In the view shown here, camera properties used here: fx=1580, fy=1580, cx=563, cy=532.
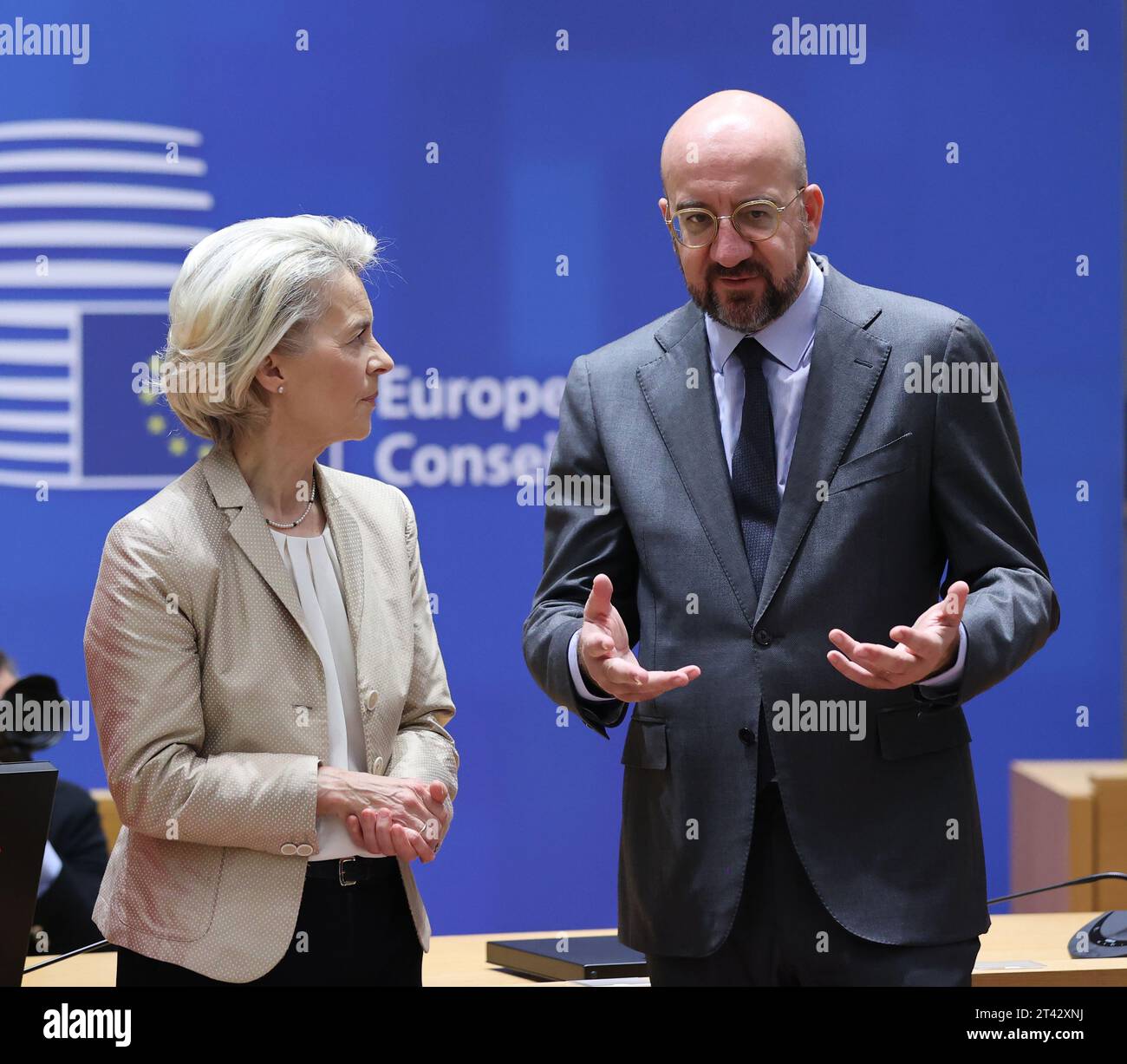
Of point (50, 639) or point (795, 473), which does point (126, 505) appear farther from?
point (795, 473)

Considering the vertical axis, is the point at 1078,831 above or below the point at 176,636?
below

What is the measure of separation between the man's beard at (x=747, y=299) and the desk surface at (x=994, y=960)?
114 centimetres

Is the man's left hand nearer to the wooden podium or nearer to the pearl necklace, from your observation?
the pearl necklace

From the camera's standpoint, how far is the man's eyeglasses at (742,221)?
210 cm

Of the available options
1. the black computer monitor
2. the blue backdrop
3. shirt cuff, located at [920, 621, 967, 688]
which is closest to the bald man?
shirt cuff, located at [920, 621, 967, 688]

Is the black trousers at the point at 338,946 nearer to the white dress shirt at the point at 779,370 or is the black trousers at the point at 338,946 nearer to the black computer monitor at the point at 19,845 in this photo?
the black computer monitor at the point at 19,845

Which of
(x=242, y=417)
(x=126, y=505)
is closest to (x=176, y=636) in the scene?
(x=242, y=417)

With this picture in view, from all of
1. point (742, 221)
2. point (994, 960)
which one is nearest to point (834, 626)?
point (742, 221)

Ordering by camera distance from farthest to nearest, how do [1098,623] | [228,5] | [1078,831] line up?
[1098,623], [228,5], [1078,831]

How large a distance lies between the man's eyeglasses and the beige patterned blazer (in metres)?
0.66

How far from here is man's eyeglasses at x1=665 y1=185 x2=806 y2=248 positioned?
82.6 inches

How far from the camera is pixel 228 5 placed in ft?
14.0

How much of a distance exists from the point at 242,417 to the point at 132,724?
44cm

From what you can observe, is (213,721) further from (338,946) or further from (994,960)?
(994,960)
